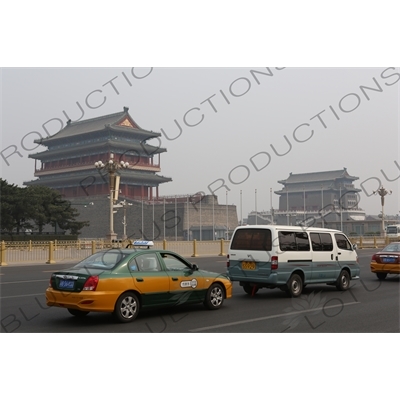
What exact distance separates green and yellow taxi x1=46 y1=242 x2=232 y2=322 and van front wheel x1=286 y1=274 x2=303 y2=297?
267 centimetres

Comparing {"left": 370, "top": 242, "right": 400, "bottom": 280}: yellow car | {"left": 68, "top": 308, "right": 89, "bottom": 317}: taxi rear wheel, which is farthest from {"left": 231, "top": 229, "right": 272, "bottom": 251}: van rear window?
{"left": 370, "top": 242, "right": 400, "bottom": 280}: yellow car

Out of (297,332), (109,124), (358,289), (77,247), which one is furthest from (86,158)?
(297,332)

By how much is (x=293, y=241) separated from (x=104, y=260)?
16.8 feet

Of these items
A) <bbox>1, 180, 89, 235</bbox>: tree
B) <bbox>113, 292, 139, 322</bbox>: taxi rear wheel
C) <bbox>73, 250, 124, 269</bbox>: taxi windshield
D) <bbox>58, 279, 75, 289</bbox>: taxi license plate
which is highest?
<bbox>1, 180, 89, 235</bbox>: tree

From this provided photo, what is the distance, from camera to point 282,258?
40.3ft

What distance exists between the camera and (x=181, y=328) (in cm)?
854

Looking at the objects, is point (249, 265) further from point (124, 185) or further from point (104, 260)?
point (124, 185)

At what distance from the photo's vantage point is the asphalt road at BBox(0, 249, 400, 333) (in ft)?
28.0

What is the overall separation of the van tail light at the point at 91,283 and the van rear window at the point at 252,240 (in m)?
4.91

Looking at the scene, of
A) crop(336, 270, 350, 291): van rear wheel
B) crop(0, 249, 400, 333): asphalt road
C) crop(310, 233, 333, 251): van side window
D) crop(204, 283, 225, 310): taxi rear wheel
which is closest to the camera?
crop(0, 249, 400, 333): asphalt road

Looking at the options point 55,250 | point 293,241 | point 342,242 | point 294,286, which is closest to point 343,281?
point 342,242

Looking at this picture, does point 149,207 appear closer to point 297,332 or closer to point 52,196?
point 52,196

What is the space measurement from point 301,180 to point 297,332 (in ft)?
348

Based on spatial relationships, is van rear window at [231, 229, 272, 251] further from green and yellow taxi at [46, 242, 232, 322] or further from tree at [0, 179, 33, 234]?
tree at [0, 179, 33, 234]
